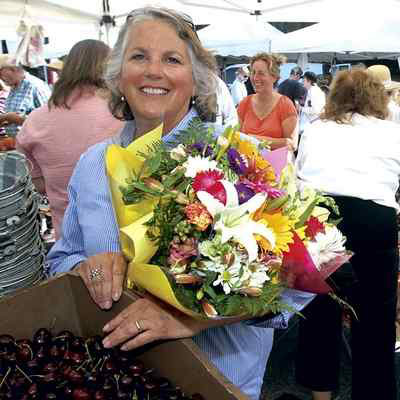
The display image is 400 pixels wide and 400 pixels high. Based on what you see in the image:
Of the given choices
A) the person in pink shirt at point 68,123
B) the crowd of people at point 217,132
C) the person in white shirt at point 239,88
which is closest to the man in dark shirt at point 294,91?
the person in white shirt at point 239,88

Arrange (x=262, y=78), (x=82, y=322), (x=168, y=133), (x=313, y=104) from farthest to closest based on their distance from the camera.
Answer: (x=313, y=104) < (x=262, y=78) < (x=168, y=133) < (x=82, y=322)

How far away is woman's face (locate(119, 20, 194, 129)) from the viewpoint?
1421 mm

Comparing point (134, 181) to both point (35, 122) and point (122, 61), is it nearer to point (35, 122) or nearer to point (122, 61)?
point (122, 61)

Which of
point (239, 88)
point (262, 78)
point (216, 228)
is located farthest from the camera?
point (239, 88)

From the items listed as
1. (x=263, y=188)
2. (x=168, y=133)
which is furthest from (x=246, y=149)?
(x=168, y=133)

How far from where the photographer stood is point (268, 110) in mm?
4133

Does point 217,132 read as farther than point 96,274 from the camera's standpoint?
Yes

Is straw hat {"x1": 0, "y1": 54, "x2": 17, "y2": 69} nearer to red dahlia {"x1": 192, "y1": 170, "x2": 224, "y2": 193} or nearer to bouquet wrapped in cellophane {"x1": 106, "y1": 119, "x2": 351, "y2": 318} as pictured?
bouquet wrapped in cellophane {"x1": 106, "y1": 119, "x2": 351, "y2": 318}

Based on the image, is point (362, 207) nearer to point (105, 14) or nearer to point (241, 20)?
point (105, 14)

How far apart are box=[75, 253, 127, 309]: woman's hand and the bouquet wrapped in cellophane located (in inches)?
5.0

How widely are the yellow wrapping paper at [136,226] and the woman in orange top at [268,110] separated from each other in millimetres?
2973

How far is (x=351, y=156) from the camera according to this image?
2381mm

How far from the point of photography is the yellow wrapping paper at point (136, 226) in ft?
3.28

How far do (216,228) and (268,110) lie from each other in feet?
11.0
